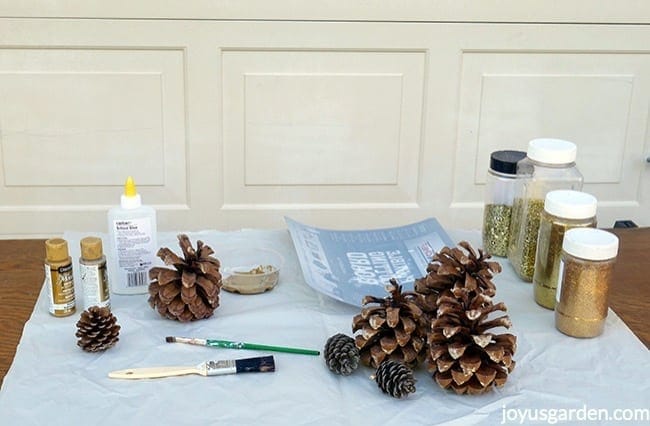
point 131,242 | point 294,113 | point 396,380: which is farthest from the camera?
point 294,113

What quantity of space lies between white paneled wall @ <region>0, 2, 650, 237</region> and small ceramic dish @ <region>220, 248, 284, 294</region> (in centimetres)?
103

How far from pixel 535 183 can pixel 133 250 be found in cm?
59

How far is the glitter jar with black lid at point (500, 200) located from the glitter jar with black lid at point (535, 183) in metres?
0.03

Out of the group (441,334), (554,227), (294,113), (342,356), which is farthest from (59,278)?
(294,113)

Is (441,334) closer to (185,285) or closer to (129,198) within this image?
(185,285)

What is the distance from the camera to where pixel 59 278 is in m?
1.01

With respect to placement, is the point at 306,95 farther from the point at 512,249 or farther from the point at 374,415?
the point at 374,415

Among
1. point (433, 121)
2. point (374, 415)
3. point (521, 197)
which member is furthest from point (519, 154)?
point (433, 121)

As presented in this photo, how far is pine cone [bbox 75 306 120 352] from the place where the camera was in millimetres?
937

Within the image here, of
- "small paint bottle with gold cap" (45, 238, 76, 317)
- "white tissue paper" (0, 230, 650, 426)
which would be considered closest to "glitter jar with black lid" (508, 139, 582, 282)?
"white tissue paper" (0, 230, 650, 426)

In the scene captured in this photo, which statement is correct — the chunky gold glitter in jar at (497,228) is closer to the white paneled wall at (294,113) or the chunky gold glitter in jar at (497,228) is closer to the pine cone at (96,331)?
the pine cone at (96,331)

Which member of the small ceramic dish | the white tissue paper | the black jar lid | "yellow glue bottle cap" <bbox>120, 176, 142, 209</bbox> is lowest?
the white tissue paper

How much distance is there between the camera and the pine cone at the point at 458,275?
0.94 m

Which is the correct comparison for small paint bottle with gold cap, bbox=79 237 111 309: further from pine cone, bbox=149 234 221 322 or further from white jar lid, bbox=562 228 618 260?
white jar lid, bbox=562 228 618 260
